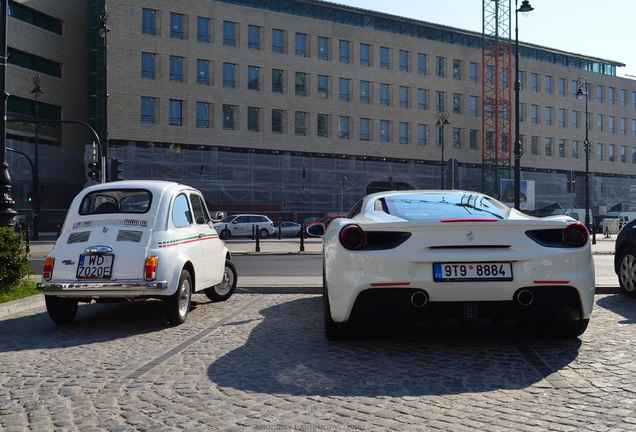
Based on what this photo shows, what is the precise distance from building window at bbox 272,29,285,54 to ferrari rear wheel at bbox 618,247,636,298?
41.1 meters

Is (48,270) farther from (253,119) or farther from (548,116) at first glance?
(548,116)

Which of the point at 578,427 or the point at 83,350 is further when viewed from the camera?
the point at 83,350

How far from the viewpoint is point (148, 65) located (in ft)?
142

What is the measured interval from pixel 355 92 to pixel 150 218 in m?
44.9

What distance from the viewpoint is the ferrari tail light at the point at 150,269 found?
257 inches

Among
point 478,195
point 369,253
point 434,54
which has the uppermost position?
point 434,54

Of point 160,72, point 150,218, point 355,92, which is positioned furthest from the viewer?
point 355,92

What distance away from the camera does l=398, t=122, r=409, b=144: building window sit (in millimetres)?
52900

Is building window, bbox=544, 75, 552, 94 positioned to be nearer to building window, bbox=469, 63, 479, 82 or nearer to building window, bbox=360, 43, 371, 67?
building window, bbox=469, 63, 479, 82

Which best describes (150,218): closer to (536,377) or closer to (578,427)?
(536,377)

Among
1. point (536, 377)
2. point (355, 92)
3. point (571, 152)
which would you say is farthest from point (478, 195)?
point (571, 152)

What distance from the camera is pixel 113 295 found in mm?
6570

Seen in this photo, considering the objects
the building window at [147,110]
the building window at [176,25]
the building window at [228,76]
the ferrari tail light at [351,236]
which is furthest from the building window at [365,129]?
the ferrari tail light at [351,236]

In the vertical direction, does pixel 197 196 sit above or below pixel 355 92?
below
